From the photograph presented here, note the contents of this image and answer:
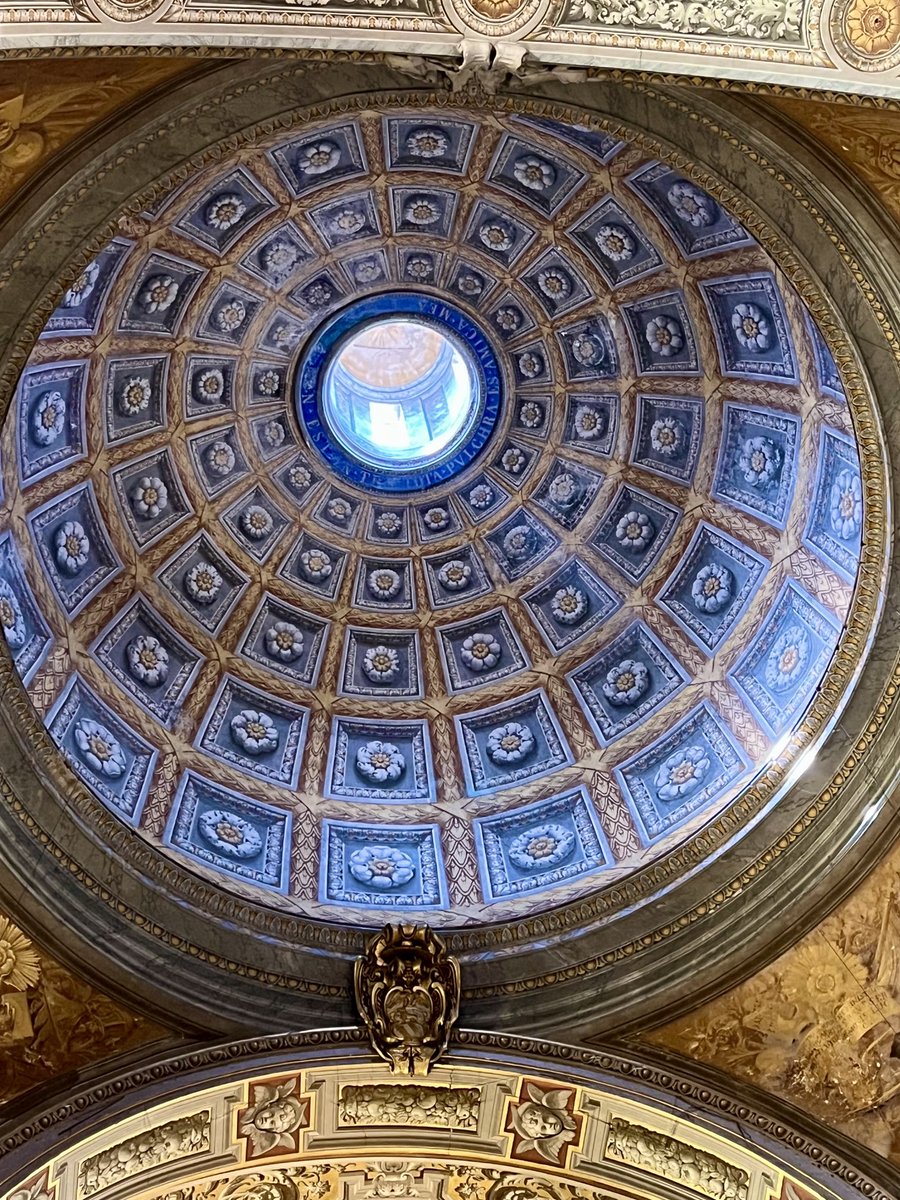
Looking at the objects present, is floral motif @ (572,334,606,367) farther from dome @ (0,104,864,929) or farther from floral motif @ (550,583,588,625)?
floral motif @ (550,583,588,625)

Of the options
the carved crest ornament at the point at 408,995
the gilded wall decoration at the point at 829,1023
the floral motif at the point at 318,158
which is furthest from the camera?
the floral motif at the point at 318,158

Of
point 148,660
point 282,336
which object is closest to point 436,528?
point 282,336

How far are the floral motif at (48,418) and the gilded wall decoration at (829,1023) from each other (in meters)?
10.5

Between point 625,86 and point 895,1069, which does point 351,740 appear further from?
point 625,86

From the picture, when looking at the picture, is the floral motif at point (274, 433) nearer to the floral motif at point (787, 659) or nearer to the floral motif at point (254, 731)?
the floral motif at point (254, 731)

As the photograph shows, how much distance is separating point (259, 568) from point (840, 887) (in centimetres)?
1008

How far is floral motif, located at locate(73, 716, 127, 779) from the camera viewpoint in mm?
15977

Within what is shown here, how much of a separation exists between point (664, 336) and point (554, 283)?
6.54 feet

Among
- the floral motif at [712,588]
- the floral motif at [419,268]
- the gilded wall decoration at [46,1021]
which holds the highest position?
the floral motif at [419,268]

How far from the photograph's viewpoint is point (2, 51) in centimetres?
834

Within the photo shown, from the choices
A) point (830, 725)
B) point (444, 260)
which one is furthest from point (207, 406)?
point (830, 725)

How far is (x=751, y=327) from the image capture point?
1684 cm

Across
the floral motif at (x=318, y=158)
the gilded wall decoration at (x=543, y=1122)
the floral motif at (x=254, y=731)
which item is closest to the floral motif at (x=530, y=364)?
the floral motif at (x=318, y=158)

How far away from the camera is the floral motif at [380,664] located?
64.6ft
